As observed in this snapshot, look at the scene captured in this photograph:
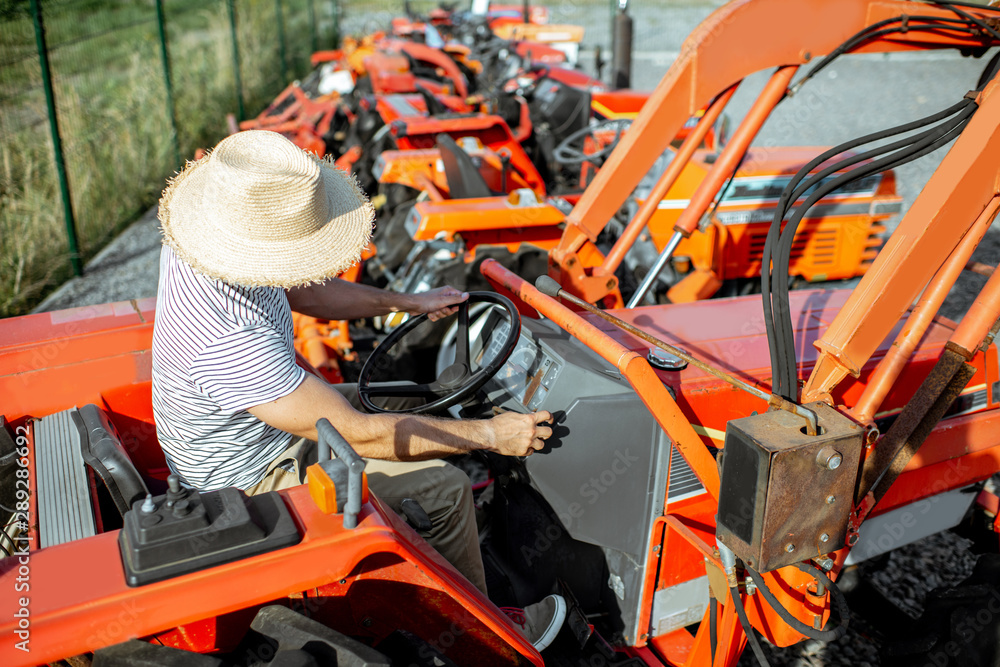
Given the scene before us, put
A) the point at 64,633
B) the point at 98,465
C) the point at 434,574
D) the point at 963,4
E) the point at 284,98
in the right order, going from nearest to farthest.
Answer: the point at 64,633
the point at 434,574
the point at 98,465
the point at 963,4
the point at 284,98

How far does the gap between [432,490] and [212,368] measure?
0.59m

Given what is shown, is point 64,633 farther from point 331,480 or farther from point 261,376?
point 261,376

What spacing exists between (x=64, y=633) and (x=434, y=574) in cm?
59

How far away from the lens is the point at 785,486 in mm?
1439

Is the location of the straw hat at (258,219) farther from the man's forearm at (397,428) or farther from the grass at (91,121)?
the grass at (91,121)

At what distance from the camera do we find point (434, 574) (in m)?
1.40

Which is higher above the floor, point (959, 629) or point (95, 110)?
point (959, 629)

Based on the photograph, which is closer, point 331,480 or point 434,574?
point 331,480

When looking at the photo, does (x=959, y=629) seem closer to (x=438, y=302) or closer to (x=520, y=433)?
(x=520, y=433)

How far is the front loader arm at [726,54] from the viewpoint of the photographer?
2281 mm

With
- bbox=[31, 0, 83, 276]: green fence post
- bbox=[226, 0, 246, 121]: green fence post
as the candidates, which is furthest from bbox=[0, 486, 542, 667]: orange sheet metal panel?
bbox=[226, 0, 246, 121]: green fence post

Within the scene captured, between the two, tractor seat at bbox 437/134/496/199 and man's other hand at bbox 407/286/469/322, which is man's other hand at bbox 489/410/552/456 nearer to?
man's other hand at bbox 407/286/469/322

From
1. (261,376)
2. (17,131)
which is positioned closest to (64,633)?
(261,376)

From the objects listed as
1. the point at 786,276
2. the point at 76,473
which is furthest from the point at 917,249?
the point at 76,473
